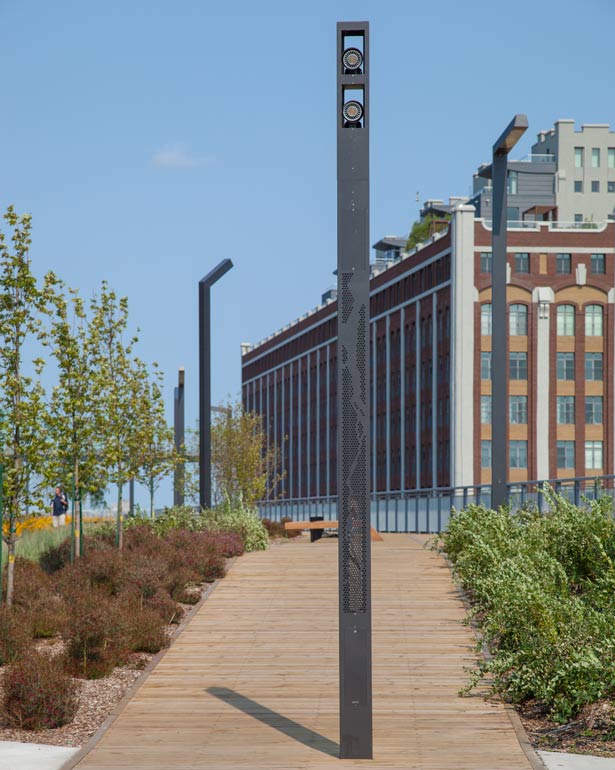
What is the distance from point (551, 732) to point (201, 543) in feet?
39.4

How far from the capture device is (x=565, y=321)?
91.4 meters

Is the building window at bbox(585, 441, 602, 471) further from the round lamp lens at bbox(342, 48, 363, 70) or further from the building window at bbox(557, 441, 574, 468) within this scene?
the round lamp lens at bbox(342, 48, 363, 70)

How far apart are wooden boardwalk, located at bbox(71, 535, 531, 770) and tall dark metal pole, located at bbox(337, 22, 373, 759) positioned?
0.54m

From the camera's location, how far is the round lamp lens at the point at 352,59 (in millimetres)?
10438

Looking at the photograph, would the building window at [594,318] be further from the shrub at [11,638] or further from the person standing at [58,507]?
the shrub at [11,638]

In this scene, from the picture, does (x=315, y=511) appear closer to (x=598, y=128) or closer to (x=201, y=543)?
(x=201, y=543)

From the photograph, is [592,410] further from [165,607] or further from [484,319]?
[165,607]

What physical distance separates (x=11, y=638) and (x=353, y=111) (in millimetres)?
A: 7127

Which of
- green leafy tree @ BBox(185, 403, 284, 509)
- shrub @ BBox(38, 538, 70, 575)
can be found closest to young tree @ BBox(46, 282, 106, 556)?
shrub @ BBox(38, 538, 70, 575)

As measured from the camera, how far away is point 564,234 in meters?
91.2

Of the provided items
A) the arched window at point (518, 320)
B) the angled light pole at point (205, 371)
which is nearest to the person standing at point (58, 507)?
the angled light pole at point (205, 371)

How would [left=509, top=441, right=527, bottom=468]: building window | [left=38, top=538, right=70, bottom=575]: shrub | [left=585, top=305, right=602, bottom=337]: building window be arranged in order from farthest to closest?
1. [left=585, top=305, right=602, bottom=337]: building window
2. [left=509, top=441, right=527, bottom=468]: building window
3. [left=38, top=538, right=70, bottom=575]: shrub

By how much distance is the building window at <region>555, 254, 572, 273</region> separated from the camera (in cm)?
9094

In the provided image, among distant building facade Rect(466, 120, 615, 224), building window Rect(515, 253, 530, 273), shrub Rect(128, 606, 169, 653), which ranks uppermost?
distant building facade Rect(466, 120, 615, 224)
